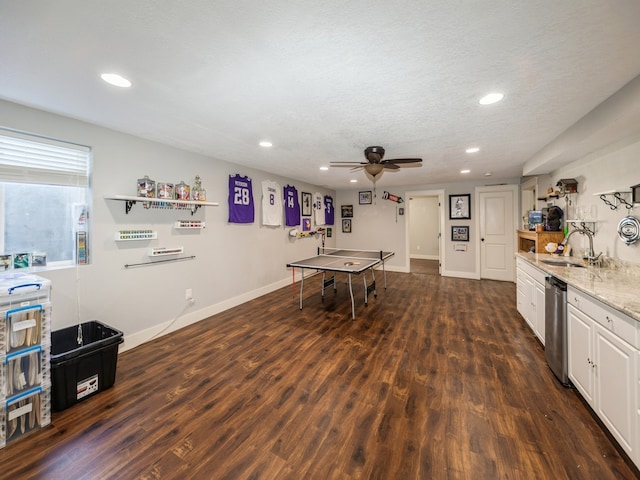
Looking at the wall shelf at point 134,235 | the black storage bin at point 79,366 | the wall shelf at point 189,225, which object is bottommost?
the black storage bin at point 79,366

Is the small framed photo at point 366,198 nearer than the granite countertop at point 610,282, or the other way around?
the granite countertop at point 610,282

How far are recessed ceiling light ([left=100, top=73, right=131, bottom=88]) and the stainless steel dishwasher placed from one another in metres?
3.73

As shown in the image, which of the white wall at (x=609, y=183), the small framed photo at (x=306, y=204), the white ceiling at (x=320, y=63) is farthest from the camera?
the small framed photo at (x=306, y=204)

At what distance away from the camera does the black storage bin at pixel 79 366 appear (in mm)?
1897

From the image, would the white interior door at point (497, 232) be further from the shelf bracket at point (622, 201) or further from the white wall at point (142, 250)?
the white wall at point (142, 250)

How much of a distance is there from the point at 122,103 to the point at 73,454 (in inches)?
97.3

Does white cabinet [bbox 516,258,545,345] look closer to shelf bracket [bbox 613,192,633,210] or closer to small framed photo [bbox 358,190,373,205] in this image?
shelf bracket [bbox 613,192,633,210]

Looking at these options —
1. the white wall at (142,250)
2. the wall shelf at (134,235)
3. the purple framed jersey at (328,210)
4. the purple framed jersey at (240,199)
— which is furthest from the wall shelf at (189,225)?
the purple framed jersey at (328,210)

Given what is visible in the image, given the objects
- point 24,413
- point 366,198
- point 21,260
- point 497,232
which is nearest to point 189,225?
point 21,260

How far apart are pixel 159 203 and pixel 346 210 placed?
203 inches

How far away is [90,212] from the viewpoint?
2.52 metres

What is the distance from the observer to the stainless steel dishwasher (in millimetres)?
2100

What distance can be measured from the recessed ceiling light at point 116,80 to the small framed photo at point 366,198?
5.93 metres

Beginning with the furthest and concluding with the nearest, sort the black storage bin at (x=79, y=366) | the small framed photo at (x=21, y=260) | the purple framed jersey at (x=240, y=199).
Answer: the purple framed jersey at (x=240, y=199)
the small framed photo at (x=21, y=260)
the black storage bin at (x=79, y=366)
